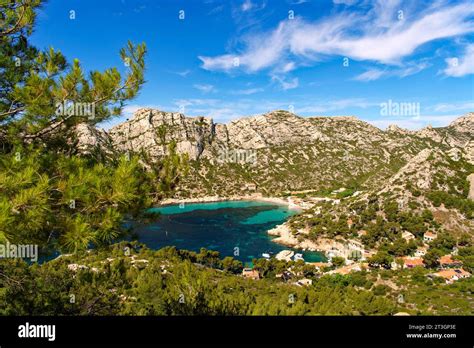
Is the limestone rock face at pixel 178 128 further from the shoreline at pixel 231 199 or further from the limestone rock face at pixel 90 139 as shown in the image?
the limestone rock face at pixel 90 139

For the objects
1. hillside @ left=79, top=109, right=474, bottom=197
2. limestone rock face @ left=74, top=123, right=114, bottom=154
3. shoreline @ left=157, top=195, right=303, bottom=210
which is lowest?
shoreline @ left=157, top=195, right=303, bottom=210

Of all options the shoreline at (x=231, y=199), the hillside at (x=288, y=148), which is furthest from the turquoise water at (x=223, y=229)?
the hillside at (x=288, y=148)

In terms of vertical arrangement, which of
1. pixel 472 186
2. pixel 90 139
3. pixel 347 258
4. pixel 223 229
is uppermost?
pixel 90 139

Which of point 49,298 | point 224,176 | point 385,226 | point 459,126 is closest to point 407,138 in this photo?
point 459,126

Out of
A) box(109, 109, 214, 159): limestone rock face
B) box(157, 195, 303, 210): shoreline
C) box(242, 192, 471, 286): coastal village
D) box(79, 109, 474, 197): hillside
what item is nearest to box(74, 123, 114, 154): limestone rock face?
box(242, 192, 471, 286): coastal village

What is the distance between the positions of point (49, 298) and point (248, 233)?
5178 cm

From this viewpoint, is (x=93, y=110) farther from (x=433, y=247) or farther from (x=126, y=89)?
(x=433, y=247)

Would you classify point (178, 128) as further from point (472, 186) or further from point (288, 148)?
point (472, 186)

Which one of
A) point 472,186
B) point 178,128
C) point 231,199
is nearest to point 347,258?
point 472,186

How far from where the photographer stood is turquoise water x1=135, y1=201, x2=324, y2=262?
161ft

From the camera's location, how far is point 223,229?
62.6m

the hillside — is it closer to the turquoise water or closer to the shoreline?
the shoreline

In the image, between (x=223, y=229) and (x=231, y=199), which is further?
(x=231, y=199)

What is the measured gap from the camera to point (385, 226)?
152ft
